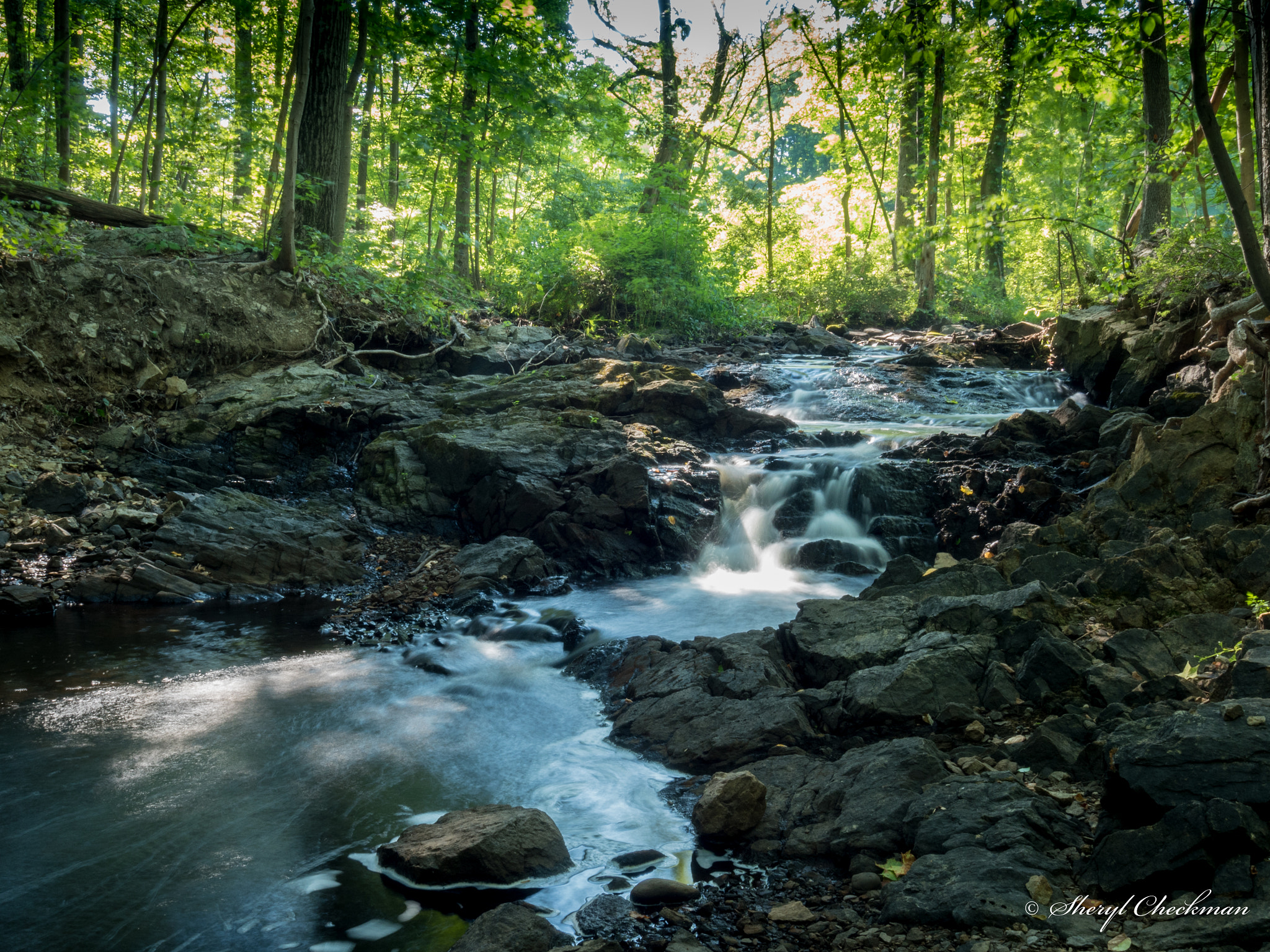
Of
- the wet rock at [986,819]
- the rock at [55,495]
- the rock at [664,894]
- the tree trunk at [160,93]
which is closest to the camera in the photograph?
the wet rock at [986,819]

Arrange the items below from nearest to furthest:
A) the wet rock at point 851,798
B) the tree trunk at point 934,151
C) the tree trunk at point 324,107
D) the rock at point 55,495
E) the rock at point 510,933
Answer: the rock at point 510,933 < the wet rock at point 851,798 < the rock at point 55,495 < the tree trunk at point 324,107 < the tree trunk at point 934,151

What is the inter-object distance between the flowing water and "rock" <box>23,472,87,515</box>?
1709 millimetres

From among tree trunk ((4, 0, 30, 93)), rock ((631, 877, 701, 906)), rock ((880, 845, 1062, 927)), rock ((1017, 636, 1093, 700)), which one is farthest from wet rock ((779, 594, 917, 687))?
tree trunk ((4, 0, 30, 93))

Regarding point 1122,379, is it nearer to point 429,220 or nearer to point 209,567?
point 209,567

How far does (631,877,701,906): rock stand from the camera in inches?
124

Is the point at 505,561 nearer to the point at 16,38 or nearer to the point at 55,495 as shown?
the point at 55,495

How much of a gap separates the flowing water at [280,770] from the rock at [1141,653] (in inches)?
101

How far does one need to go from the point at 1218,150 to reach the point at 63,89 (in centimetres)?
1678

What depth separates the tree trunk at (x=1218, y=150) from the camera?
14.2 ft

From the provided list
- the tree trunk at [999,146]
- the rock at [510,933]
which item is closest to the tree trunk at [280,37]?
the tree trunk at [999,146]


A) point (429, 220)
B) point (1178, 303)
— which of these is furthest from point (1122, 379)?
point (429, 220)

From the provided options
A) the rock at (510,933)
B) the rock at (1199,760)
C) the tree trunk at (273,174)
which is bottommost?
the rock at (510,933)

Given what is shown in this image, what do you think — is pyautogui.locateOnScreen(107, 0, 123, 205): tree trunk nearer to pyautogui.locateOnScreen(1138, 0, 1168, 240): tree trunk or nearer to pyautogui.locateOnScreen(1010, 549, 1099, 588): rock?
pyautogui.locateOnScreen(1010, 549, 1099, 588): rock

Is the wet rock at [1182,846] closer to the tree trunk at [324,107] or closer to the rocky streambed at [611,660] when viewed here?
the rocky streambed at [611,660]
